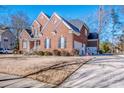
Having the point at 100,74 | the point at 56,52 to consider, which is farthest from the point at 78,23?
the point at 100,74

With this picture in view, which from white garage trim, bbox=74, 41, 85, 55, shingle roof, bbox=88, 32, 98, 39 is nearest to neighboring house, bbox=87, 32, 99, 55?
shingle roof, bbox=88, 32, 98, 39

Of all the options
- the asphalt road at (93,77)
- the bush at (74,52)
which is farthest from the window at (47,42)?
the asphalt road at (93,77)

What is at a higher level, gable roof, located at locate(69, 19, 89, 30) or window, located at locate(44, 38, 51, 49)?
gable roof, located at locate(69, 19, 89, 30)

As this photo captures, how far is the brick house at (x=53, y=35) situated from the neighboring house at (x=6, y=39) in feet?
0.61

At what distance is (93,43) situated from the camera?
23.3 ft

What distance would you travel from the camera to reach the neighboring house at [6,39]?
7145mm

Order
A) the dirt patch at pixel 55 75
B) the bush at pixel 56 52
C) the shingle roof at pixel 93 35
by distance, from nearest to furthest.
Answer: the dirt patch at pixel 55 75, the shingle roof at pixel 93 35, the bush at pixel 56 52

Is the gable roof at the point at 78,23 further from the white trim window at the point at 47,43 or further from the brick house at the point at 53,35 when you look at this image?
the white trim window at the point at 47,43

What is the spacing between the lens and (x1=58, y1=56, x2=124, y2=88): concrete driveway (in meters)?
6.69

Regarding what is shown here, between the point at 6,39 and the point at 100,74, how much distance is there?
2070 millimetres

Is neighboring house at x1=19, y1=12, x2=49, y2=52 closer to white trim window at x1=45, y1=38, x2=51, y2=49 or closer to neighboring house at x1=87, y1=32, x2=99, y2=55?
white trim window at x1=45, y1=38, x2=51, y2=49

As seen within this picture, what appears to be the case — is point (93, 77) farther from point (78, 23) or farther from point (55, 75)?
point (78, 23)

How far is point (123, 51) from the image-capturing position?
7059 millimetres

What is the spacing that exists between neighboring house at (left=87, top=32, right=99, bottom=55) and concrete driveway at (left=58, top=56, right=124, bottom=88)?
0.18 meters
